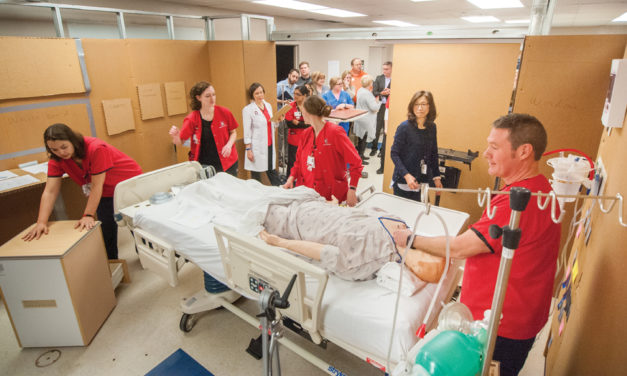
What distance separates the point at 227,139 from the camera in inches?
130

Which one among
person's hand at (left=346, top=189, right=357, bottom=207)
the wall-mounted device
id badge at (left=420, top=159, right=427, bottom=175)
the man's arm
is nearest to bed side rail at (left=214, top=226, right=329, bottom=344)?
the man's arm

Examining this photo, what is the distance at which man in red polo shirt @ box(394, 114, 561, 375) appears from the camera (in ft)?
3.95

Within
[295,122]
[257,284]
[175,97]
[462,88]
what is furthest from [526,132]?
[175,97]

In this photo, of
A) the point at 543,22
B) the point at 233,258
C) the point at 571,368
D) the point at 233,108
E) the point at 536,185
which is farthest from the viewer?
the point at 233,108

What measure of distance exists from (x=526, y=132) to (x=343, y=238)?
954 mm

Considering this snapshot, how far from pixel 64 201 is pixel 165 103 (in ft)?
5.02

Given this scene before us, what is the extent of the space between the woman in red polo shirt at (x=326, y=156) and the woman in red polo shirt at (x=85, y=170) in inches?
54.1

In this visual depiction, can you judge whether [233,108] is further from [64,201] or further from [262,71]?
[64,201]

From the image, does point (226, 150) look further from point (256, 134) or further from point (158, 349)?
point (158, 349)

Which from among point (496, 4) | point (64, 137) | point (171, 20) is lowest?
point (64, 137)

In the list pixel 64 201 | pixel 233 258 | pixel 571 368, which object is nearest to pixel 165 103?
pixel 64 201

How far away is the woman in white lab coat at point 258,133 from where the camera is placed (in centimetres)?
374

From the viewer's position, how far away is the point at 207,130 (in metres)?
3.14

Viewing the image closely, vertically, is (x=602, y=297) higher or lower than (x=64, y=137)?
lower
